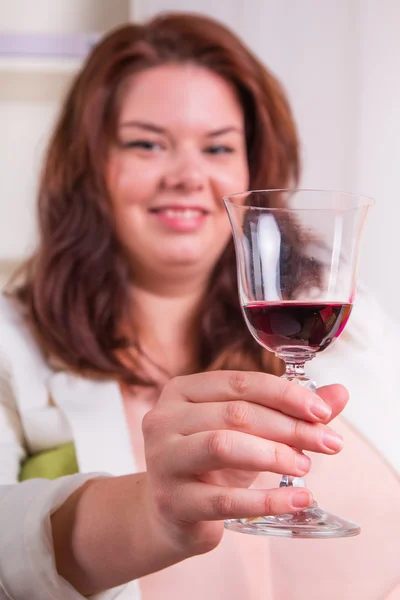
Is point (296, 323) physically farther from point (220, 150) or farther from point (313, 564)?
point (220, 150)

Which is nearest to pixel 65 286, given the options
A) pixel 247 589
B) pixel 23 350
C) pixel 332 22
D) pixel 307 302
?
pixel 23 350

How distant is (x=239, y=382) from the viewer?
0.73 meters

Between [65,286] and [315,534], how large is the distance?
3.72ft

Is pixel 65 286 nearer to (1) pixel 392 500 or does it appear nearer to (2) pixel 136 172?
(2) pixel 136 172

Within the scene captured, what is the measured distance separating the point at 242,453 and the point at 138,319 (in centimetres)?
109

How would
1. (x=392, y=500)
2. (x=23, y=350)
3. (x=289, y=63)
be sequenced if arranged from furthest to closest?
1. (x=289, y=63)
2. (x=23, y=350)
3. (x=392, y=500)

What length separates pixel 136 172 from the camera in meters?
1.69

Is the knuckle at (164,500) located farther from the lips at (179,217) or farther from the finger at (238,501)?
the lips at (179,217)

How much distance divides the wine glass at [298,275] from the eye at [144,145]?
36.3 inches

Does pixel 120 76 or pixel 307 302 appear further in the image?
pixel 120 76

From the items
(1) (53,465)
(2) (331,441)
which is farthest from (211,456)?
(1) (53,465)

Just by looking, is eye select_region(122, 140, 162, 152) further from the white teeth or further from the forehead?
the white teeth

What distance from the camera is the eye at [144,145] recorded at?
171 centimetres

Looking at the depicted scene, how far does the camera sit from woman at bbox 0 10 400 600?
994mm
